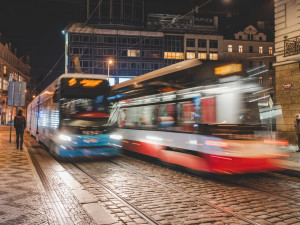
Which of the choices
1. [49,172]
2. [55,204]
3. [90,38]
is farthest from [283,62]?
[90,38]

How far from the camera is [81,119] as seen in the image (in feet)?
40.6

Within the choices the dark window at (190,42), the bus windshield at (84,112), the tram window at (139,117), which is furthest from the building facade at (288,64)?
the dark window at (190,42)

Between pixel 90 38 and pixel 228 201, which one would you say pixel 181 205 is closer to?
pixel 228 201

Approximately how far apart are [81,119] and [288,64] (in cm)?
1315

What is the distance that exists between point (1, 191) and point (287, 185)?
7.24m

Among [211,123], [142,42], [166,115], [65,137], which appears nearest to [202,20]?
[142,42]

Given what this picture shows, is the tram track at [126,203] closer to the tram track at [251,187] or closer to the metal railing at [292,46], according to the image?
the tram track at [251,187]

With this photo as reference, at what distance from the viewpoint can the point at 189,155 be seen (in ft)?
30.7

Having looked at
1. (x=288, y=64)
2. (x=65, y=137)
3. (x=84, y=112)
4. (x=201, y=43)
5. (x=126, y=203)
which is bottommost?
(x=126, y=203)

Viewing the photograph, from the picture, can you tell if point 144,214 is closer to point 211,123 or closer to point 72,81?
point 211,123

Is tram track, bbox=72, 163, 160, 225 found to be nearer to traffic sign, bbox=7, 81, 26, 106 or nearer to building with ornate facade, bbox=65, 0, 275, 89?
traffic sign, bbox=7, 81, 26, 106

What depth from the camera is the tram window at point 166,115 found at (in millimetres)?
10417

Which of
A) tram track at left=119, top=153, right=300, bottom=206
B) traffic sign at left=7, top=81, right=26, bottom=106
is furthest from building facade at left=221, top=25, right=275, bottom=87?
tram track at left=119, top=153, right=300, bottom=206

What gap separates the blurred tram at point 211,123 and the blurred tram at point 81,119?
7.86 feet
